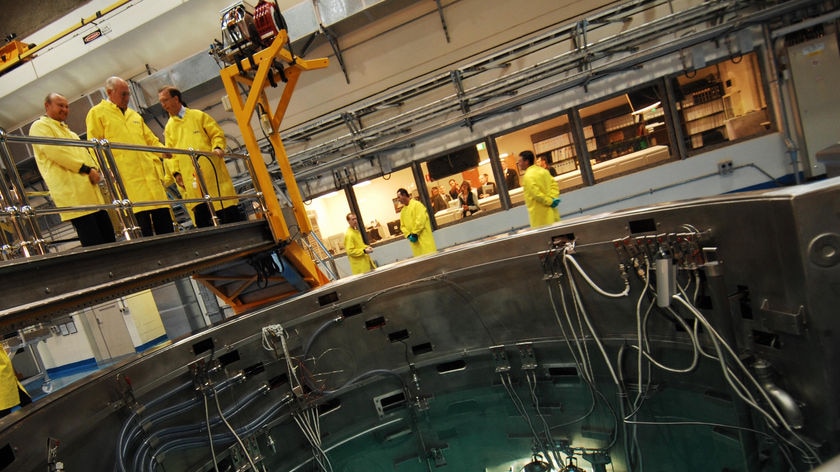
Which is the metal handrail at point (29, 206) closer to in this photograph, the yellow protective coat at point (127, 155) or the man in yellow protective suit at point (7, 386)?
the yellow protective coat at point (127, 155)

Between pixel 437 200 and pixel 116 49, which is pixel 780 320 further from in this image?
pixel 116 49

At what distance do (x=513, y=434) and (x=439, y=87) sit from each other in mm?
5084

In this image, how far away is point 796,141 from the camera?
5.19m

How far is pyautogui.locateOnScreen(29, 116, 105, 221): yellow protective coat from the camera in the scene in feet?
8.49

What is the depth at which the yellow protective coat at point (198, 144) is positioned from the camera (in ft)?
11.3

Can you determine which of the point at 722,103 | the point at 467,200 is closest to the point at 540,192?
the point at 467,200

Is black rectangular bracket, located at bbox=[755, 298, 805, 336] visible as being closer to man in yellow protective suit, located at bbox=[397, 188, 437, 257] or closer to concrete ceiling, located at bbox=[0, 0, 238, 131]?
man in yellow protective suit, located at bbox=[397, 188, 437, 257]

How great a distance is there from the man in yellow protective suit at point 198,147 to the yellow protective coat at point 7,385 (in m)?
1.48

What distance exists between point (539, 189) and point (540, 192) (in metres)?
0.04

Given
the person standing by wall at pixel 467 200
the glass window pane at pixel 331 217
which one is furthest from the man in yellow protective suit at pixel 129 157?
the person standing by wall at pixel 467 200

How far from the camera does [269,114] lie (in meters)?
3.65

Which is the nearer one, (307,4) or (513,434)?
(513,434)

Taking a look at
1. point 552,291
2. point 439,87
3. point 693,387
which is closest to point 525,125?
point 439,87

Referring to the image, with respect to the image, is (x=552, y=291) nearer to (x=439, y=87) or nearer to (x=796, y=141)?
(x=439, y=87)
